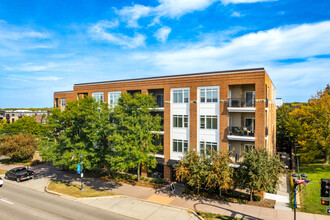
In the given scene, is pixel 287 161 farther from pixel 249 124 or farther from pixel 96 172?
pixel 96 172

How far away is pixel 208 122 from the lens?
24312 millimetres

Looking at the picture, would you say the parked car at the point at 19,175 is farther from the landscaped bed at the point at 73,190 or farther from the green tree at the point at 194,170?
the green tree at the point at 194,170

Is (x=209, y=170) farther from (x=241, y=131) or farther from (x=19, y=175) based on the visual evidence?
(x=19, y=175)

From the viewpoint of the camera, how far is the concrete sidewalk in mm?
17094

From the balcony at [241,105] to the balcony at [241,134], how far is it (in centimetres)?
223

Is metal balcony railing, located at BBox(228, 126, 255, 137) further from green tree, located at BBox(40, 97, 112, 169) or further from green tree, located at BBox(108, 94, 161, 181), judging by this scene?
green tree, located at BBox(40, 97, 112, 169)

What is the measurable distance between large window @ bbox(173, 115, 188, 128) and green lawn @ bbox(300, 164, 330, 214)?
46.7 feet

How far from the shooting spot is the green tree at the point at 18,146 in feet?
113

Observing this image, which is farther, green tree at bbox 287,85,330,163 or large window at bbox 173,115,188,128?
green tree at bbox 287,85,330,163

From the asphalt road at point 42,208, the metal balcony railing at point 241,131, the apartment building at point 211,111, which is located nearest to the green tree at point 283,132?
the apartment building at point 211,111

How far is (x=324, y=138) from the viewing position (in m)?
27.7

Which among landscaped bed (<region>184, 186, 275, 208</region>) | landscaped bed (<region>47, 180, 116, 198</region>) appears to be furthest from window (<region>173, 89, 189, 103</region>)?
landscaped bed (<region>47, 180, 116, 198</region>)

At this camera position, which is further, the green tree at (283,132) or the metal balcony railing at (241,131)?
the green tree at (283,132)

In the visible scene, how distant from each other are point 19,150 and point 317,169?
153ft
